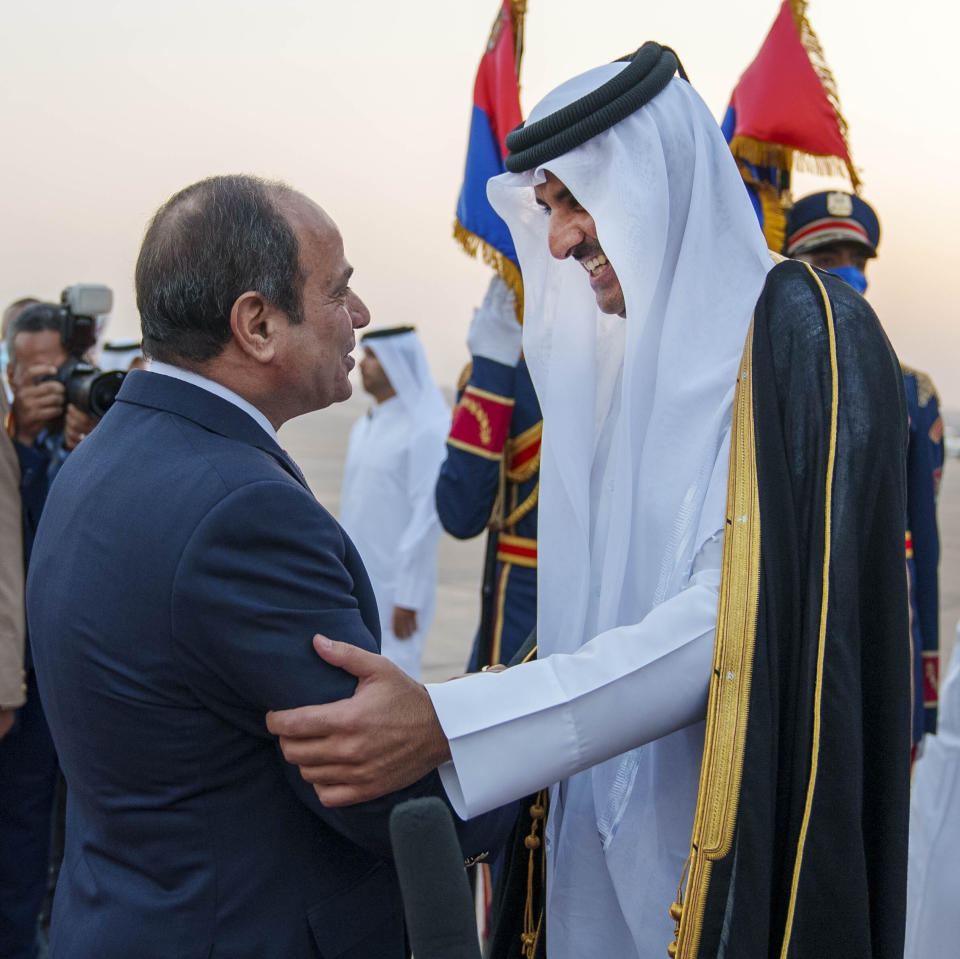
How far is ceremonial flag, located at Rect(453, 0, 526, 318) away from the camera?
3.66m

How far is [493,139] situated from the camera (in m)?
3.86

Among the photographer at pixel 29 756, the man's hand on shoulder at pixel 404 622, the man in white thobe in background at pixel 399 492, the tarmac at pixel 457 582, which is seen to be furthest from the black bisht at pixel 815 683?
the tarmac at pixel 457 582

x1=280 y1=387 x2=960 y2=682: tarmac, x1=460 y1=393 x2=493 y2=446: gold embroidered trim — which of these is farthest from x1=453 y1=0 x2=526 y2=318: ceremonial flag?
x1=280 y1=387 x2=960 y2=682: tarmac

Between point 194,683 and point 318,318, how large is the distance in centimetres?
61

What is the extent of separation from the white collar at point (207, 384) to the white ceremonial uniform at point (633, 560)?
514 millimetres

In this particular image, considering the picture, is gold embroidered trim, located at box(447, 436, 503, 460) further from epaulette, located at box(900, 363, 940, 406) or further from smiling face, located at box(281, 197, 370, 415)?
smiling face, located at box(281, 197, 370, 415)

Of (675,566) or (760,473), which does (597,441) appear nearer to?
(675,566)

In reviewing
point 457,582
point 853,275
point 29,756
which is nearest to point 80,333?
point 29,756

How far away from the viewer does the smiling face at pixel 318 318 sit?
1.67 meters

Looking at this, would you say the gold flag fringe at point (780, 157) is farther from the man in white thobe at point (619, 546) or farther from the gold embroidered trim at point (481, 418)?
the man in white thobe at point (619, 546)

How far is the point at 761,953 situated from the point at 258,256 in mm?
1232

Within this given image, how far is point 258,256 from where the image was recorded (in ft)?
5.24

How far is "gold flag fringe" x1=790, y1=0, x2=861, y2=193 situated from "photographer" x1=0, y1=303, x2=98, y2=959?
2.77 metres

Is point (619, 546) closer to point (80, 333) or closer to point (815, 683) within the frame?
point (815, 683)
